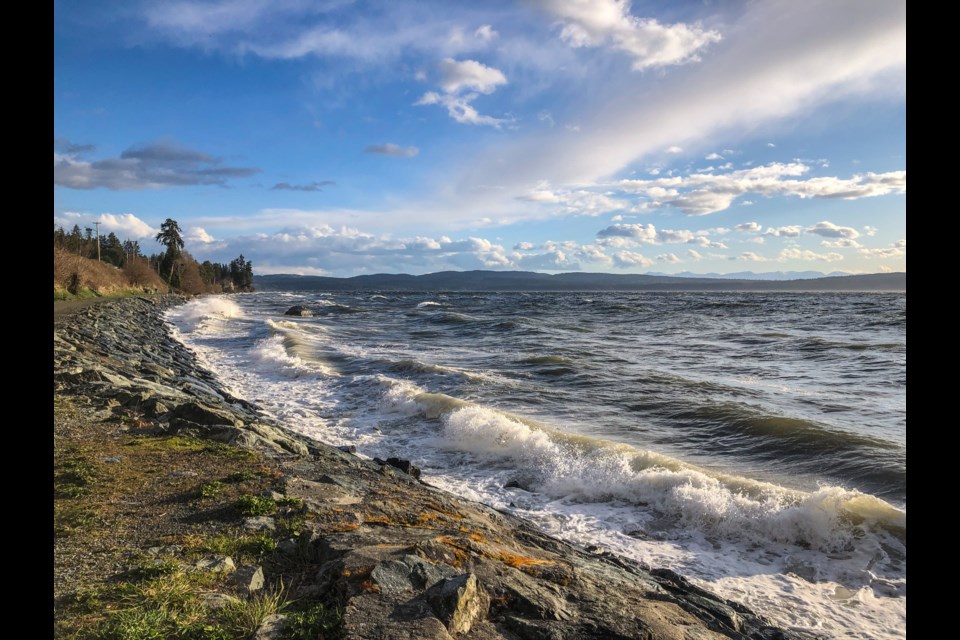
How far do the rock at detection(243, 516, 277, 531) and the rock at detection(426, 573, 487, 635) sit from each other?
2156mm

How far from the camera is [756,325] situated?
42.5 m

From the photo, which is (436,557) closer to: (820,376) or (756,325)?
(820,376)

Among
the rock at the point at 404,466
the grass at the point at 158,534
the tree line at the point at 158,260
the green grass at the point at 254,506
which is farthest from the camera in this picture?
the tree line at the point at 158,260

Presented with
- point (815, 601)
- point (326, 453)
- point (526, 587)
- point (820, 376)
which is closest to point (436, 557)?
point (526, 587)

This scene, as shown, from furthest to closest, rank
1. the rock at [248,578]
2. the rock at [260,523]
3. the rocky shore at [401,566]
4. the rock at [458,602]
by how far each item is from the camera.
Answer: the rock at [260,523], the rock at [248,578], the rocky shore at [401,566], the rock at [458,602]

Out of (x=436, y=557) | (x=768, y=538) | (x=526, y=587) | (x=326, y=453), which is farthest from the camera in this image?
(x=326, y=453)

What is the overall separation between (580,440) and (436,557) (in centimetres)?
741

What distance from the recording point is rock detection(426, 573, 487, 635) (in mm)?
3535

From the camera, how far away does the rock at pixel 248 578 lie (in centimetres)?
400

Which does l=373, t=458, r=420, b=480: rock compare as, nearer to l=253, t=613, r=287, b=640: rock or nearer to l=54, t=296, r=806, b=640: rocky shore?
l=54, t=296, r=806, b=640: rocky shore

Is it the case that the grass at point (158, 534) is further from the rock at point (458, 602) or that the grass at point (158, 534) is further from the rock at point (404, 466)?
the rock at point (404, 466)

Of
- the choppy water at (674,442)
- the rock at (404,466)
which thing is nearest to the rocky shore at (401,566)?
the rock at (404,466)

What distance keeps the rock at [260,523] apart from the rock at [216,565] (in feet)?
2.22

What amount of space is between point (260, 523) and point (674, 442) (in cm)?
972
